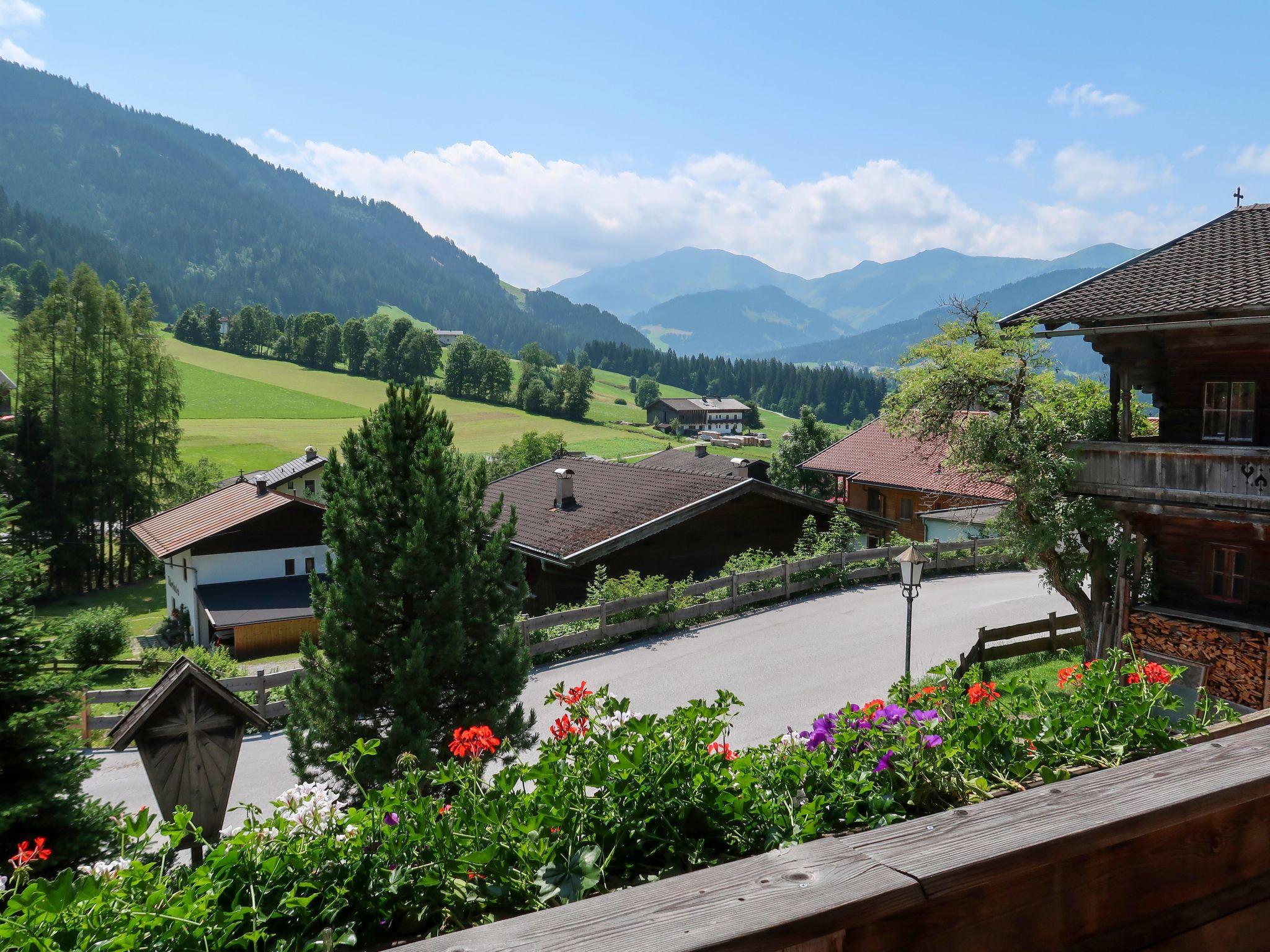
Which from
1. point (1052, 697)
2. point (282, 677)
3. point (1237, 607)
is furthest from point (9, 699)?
point (1237, 607)

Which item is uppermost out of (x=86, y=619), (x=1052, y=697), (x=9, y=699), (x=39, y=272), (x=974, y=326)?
(x=39, y=272)

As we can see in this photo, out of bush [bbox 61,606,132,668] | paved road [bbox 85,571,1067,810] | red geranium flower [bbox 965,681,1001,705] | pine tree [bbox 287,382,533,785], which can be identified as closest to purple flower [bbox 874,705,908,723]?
red geranium flower [bbox 965,681,1001,705]

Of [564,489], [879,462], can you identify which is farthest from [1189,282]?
[879,462]

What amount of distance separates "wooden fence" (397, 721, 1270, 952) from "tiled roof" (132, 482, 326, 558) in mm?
35956

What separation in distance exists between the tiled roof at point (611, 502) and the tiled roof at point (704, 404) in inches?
4661

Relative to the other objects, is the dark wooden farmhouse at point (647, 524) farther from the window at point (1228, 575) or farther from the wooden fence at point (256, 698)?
the window at point (1228, 575)

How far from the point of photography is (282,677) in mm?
19344

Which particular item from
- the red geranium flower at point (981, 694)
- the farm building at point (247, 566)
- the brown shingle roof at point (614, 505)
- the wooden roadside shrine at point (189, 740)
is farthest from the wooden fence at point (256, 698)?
the red geranium flower at point (981, 694)

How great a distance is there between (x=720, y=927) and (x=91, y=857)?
6.93 meters

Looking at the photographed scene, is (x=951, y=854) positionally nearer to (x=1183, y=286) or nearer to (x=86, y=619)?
(x=1183, y=286)

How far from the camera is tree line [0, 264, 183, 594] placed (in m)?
45.4

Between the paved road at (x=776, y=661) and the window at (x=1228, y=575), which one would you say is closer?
the window at (x=1228, y=575)

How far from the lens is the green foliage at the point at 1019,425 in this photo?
47.7ft

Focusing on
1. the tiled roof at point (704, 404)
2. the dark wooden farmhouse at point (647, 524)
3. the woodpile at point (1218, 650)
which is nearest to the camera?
the woodpile at point (1218, 650)
